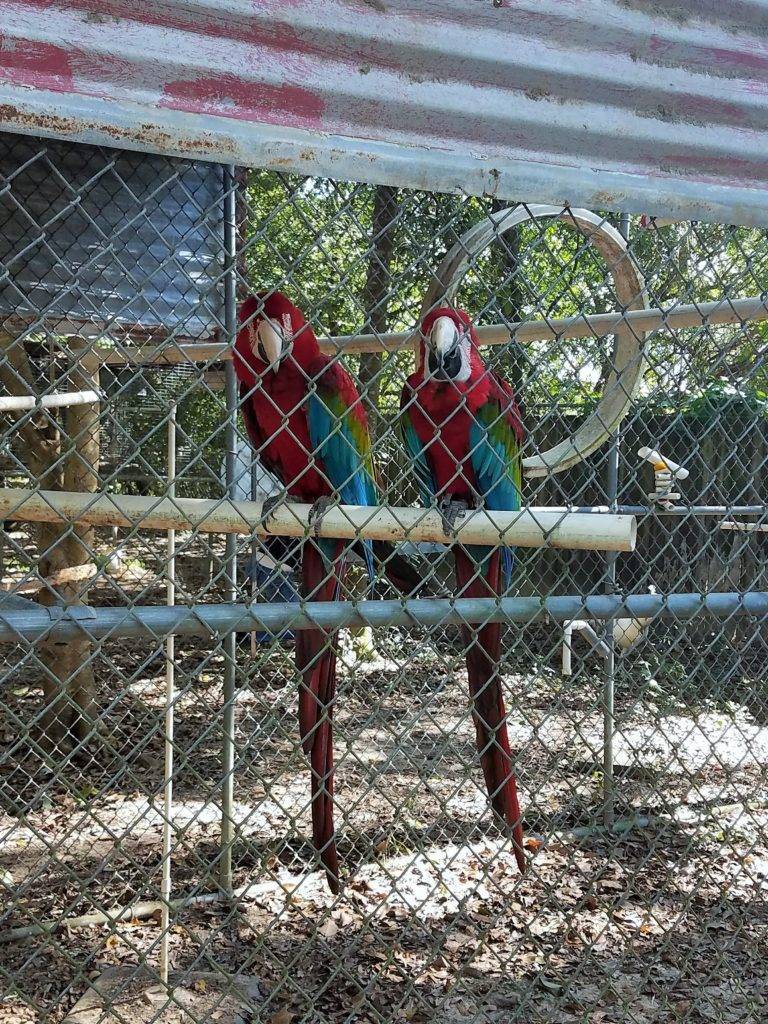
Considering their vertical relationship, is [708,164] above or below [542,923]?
above

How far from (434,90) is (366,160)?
211mm

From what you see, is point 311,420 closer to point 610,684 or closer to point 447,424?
point 447,424

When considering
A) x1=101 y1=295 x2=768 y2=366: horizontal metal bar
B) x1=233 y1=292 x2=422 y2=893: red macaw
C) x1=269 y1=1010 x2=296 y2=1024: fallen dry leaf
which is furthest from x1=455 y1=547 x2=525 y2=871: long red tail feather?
x1=269 y1=1010 x2=296 y2=1024: fallen dry leaf

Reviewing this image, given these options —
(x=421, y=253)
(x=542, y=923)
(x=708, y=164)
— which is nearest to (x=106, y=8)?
(x=421, y=253)

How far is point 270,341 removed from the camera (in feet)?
8.13

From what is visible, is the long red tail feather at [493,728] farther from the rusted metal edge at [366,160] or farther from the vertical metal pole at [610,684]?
the vertical metal pole at [610,684]

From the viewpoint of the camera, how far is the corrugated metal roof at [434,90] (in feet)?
3.69

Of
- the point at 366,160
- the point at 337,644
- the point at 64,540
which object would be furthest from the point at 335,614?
the point at 64,540

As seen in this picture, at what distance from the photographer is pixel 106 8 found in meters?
1.14

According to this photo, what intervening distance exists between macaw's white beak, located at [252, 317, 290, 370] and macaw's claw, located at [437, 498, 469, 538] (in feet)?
2.11

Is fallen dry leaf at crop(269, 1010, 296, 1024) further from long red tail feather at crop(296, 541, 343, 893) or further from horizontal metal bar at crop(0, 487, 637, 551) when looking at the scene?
horizontal metal bar at crop(0, 487, 637, 551)

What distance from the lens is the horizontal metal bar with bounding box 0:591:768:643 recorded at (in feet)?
4.16

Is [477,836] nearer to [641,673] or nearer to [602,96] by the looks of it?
[641,673]

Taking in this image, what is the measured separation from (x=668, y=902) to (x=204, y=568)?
4985 millimetres
